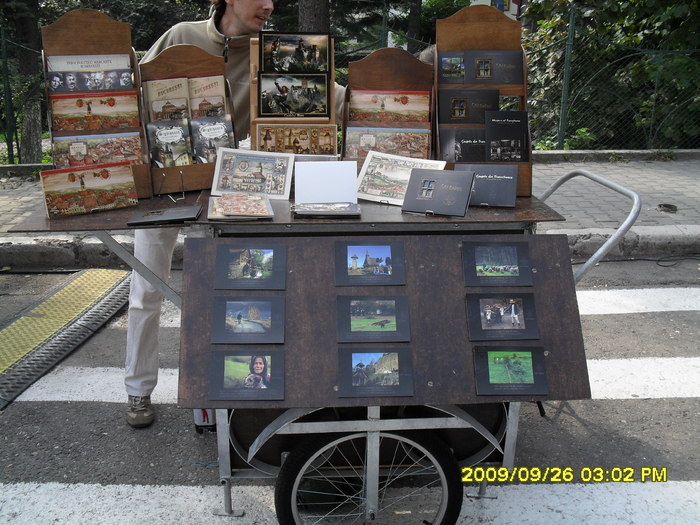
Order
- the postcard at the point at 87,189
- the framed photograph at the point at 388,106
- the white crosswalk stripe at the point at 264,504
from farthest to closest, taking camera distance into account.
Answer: the framed photograph at the point at 388,106 < the white crosswalk stripe at the point at 264,504 < the postcard at the point at 87,189

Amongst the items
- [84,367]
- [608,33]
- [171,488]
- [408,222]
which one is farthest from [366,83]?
[608,33]

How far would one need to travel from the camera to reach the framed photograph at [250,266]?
2.58 metres

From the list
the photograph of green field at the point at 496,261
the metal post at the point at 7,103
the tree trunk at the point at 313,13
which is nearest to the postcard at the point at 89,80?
the photograph of green field at the point at 496,261

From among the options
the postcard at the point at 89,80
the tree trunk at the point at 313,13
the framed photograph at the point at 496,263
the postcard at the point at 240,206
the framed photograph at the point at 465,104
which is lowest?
the framed photograph at the point at 496,263

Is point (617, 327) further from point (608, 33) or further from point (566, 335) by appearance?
point (608, 33)

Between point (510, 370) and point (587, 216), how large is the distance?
469cm

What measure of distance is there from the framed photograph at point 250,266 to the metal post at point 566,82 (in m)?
7.92

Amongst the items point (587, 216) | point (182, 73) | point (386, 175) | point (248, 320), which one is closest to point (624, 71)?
point (587, 216)

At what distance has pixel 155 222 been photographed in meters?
2.76

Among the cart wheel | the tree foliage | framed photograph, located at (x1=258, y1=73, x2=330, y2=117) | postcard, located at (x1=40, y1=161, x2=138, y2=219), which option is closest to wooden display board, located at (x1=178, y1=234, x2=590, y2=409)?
the cart wheel

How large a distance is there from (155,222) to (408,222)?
102 centimetres

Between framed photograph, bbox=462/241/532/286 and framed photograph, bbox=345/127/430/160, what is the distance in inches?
29.7

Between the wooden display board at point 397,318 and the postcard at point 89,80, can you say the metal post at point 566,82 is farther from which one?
the postcard at point 89,80

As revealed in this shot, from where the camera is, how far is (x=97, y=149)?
3.05 metres
